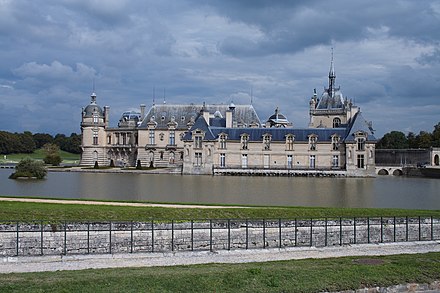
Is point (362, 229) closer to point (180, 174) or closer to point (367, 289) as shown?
point (367, 289)

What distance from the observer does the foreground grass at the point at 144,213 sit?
55.1ft

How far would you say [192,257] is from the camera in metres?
13.8

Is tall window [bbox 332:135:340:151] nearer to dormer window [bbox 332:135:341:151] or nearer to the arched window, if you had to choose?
dormer window [bbox 332:135:341:151]

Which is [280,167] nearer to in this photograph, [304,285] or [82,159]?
[82,159]

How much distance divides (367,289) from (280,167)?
139ft

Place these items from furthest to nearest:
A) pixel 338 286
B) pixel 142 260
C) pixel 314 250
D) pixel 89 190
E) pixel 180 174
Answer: pixel 180 174 < pixel 89 190 < pixel 314 250 < pixel 142 260 < pixel 338 286

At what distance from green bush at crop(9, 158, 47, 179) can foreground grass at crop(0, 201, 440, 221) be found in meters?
23.5

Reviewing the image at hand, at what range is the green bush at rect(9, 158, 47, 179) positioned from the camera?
4222cm

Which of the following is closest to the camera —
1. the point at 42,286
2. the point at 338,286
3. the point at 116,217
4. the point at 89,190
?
the point at 42,286

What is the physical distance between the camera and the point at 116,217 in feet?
56.0

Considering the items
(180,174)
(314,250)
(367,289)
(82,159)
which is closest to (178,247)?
(314,250)

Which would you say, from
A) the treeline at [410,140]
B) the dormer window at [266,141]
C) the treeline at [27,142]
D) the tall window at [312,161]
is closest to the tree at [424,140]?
the treeline at [410,140]

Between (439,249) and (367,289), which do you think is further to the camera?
(439,249)

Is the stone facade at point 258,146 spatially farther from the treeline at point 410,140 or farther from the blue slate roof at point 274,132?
the treeline at point 410,140
